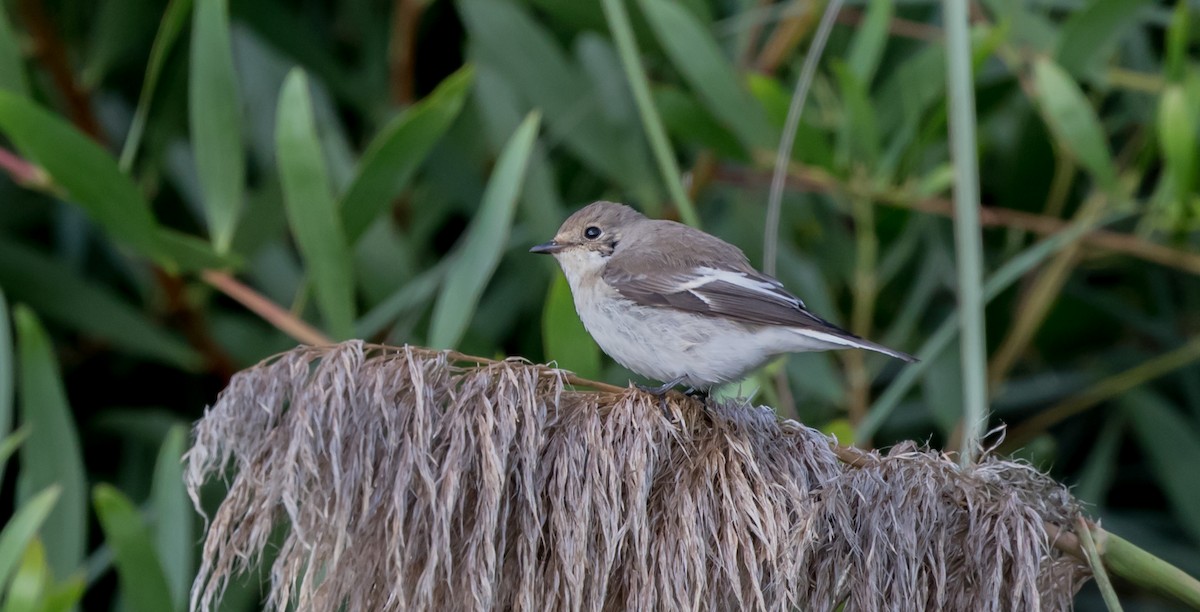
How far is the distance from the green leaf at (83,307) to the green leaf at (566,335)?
3.74ft

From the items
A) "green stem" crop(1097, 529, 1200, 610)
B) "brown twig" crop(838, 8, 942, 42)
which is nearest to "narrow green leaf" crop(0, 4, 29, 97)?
"brown twig" crop(838, 8, 942, 42)

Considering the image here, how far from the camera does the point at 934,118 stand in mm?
2531

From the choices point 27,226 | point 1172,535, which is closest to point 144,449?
point 27,226

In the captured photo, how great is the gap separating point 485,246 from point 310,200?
0.29 meters

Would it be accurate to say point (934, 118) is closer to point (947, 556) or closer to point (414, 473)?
point (947, 556)

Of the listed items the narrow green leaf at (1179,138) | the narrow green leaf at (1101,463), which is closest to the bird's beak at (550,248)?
the narrow green leaf at (1179,138)

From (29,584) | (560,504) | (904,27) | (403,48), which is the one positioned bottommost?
(29,584)

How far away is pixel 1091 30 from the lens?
8.22ft

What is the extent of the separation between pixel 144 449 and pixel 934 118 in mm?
2030

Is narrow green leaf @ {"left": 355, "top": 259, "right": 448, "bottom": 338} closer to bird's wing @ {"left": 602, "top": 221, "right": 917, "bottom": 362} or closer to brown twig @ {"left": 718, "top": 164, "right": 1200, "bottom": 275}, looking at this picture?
bird's wing @ {"left": 602, "top": 221, "right": 917, "bottom": 362}

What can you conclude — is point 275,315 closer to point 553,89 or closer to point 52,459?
point 52,459

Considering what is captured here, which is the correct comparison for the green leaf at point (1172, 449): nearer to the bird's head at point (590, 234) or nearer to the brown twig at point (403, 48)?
the bird's head at point (590, 234)

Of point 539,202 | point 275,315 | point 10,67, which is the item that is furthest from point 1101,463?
point 10,67

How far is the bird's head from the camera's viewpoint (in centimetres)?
241
